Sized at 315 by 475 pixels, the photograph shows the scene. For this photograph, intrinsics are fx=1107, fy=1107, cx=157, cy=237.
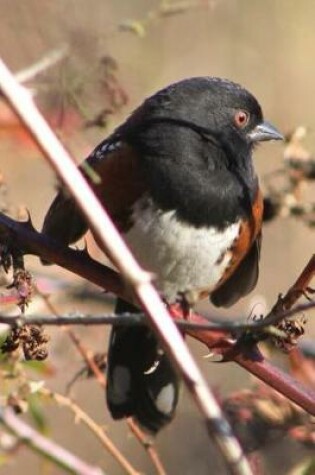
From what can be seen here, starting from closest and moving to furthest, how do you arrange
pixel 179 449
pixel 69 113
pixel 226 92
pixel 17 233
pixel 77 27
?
pixel 17 233 → pixel 77 27 → pixel 69 113 → pixel 226 92 → pixel 179 449

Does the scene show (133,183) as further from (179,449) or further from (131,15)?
(131,15)

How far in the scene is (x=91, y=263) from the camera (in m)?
2.09

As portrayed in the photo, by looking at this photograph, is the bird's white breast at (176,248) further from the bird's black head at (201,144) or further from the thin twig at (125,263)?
the thin twig at (125,263)

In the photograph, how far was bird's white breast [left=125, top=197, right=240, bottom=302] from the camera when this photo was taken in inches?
113

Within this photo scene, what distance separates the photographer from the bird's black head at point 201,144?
293cm

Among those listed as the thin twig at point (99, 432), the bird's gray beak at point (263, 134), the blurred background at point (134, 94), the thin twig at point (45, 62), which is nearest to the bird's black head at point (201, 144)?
the bird's gray beak at point (263, 134)

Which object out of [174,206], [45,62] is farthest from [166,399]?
[45,62]

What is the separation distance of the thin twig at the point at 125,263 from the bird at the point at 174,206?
166cm

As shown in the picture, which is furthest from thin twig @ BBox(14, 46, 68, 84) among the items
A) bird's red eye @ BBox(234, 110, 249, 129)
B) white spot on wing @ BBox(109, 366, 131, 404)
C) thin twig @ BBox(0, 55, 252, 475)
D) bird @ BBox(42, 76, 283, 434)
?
thin twig @ BBox(0, 55, 252, 475)

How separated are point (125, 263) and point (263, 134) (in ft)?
7.51

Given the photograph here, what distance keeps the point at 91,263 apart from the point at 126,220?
0.77 m

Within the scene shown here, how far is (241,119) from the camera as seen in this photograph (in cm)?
325

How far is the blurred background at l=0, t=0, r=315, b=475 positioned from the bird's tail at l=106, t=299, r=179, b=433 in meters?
0.17

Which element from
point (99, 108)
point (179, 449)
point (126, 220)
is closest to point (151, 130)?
point (99, 108)
